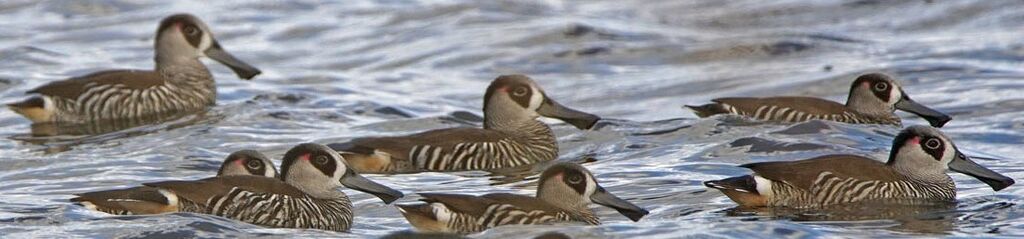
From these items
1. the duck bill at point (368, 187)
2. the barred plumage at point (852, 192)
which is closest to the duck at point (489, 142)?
the duck bill at point (368, 187)

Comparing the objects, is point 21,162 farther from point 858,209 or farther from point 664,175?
point 858,209

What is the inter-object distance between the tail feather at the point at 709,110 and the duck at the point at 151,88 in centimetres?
439

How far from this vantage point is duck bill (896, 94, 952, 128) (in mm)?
15891

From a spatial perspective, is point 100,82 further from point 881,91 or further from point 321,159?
point 881,91

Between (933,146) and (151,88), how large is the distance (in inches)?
293

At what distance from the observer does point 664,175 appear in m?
14.0

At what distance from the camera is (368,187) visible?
1221cm

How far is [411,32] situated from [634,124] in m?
8.92

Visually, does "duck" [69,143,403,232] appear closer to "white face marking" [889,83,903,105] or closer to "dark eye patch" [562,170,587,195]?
A: "dark eye patch" [562,170,587,195]

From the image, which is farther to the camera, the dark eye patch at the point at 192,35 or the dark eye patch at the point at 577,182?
the dark eye patch at the point at 192,35

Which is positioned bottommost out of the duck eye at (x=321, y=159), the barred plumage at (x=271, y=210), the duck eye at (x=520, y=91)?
the barred plumage at (x=271, y=210)

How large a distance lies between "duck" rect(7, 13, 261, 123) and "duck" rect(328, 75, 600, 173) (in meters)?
3.43

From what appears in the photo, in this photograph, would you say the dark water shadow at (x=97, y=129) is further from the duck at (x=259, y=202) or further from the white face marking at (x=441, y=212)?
the white face marking at (x=441, y=212)

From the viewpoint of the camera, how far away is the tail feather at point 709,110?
16.3 m
